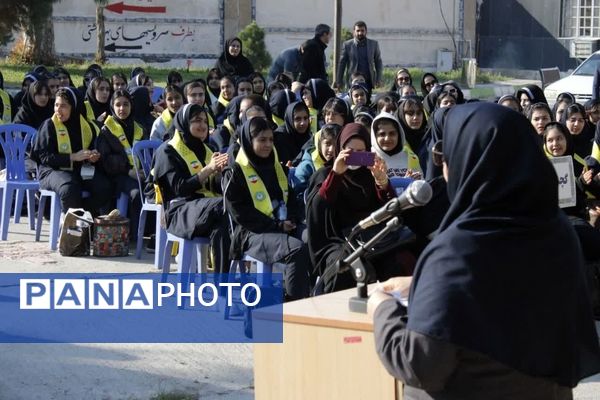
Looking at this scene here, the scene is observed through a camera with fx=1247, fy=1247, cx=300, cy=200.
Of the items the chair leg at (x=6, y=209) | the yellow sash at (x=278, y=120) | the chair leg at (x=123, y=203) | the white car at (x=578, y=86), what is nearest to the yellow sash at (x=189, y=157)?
the chair leg at (x=123, y=203)

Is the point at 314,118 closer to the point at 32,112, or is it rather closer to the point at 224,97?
the point at 224,97

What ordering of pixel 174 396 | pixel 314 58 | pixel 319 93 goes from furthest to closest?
1. pixel 314 58
2. pixel 319 93
3. pixel 174 396

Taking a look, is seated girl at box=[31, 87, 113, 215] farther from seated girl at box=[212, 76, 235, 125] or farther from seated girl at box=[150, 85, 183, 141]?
seated girl at box=[212, 76, 235, 125]

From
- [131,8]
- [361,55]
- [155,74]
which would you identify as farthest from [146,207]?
[131,8]

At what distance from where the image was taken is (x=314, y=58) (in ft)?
58.4

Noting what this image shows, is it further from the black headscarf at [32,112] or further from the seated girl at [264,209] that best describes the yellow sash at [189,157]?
the black headscarf at [32,112]

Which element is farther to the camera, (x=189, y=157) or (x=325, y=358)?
(x=189, y=157)

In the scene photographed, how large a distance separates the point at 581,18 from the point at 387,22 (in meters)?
6.23

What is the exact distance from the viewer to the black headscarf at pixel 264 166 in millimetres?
8117

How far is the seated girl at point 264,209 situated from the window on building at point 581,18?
32887 mm

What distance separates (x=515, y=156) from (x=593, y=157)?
7011 mm

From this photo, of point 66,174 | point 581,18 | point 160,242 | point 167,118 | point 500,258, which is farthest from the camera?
point 581,18

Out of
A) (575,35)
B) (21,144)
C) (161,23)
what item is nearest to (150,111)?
(21,144)

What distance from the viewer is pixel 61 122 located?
1091cm
